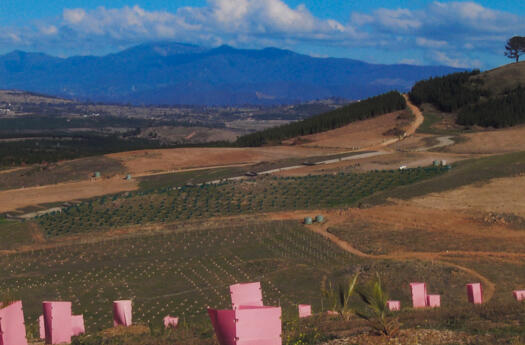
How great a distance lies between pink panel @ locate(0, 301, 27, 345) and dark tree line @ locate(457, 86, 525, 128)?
8904 centimetres

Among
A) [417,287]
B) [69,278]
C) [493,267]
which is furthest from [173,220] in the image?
[417,287]

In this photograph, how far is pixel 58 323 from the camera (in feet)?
51.2

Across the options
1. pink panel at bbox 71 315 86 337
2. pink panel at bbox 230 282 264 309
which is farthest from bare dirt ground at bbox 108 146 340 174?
pink panel at bbox 230 282 264 309

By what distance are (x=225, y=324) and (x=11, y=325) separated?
5.00 meters

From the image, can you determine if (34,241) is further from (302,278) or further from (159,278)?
(302,278)

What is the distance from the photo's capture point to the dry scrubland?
1703 centimetres

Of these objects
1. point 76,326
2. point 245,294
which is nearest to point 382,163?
point 76,326

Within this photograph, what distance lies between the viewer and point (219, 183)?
63.0 metres

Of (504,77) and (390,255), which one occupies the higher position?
(504,77)

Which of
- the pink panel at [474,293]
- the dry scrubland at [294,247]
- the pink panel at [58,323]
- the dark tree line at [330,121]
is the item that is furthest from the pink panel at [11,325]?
the dark tree line at [330,121]

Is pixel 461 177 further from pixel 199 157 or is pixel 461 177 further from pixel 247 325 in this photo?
pixel 247 325

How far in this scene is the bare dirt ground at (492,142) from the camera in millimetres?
76688

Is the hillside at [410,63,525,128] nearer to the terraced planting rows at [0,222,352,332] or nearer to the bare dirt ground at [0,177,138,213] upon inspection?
the bare dirt ground at [0,177,138,213]

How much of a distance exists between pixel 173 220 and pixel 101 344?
115 ft
